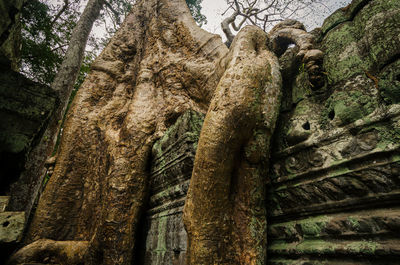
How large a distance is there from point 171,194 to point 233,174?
674 millimetres

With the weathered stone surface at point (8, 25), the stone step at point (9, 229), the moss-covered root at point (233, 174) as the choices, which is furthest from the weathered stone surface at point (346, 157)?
the stone step at point (9, 229)

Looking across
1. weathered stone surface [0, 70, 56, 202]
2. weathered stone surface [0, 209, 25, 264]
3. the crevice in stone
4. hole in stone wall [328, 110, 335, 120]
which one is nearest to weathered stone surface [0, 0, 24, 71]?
weathered stone surface [0, 70, 56, 202]

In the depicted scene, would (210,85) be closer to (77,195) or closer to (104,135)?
(104,135)

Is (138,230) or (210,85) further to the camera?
(210,85)

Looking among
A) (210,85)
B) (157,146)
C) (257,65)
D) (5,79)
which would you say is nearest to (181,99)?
(210,85)

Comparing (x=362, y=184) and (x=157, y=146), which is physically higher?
(x=157, y=146)

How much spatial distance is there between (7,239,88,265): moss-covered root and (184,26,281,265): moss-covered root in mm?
1577

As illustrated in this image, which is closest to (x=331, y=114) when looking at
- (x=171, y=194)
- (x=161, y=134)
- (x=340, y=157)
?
(x=340, y=157)

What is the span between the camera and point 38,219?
2.74 meters

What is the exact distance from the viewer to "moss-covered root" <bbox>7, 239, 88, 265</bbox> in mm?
2277

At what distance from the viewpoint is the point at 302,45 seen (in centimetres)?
176

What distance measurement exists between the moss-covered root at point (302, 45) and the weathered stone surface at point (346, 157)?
0.06 metres

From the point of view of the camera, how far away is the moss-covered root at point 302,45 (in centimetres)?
158

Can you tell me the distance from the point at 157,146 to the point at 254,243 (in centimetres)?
138
